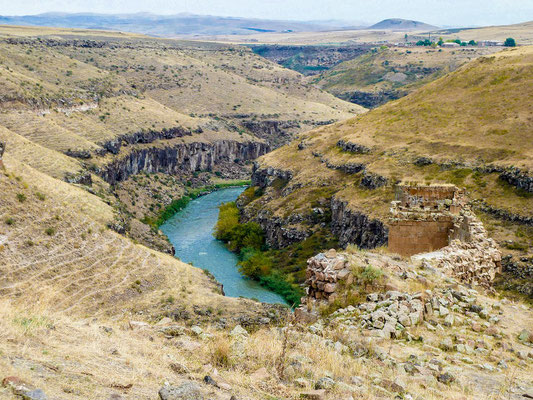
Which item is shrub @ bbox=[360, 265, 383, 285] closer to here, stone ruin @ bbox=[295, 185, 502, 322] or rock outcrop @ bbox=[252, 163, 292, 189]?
stone ruin @ bbox=[295, 185, 502, 322]

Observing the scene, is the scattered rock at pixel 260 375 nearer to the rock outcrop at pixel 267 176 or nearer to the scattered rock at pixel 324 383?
the scattered rock at pixel 324 383

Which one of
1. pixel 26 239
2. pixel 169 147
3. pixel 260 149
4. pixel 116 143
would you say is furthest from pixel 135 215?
pixel 260 149

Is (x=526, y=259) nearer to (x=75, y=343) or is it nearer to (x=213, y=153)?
(x=75, y=343)

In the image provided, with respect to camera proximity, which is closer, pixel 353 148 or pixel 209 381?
pixel 209 381

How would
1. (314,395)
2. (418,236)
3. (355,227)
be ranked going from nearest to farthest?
(314,395) < (418,236) < (355,227)

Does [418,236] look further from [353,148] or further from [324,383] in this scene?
[353,148]

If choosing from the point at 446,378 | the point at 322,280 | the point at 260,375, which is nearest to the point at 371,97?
the point at 322,280

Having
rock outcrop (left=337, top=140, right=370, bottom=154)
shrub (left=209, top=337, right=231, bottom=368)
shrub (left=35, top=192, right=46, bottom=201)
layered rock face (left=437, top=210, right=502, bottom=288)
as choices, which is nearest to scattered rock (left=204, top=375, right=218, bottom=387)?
shrub (left=209, top=337, right=231, bottom=368)
